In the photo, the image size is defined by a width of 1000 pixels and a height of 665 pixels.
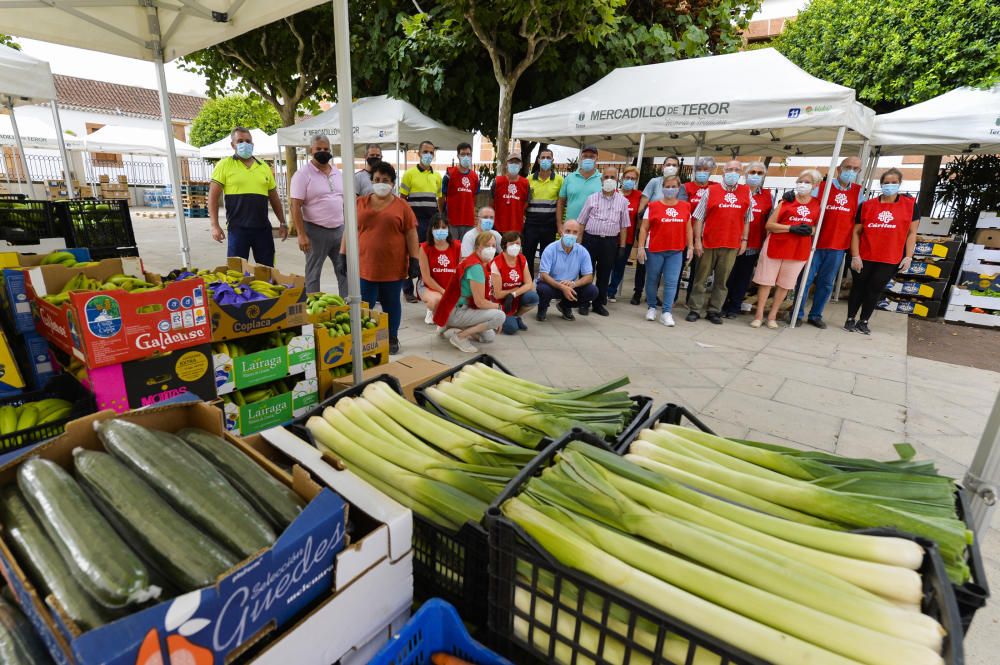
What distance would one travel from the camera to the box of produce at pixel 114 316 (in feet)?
7.67

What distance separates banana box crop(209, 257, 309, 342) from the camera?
312 centimetres

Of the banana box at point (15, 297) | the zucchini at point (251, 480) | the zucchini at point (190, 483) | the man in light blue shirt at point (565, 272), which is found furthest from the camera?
the man in light blue shirt at point (565, 272)

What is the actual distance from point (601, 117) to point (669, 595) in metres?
8.12

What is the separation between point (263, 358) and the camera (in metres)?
3.27

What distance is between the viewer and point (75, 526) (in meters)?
1.05

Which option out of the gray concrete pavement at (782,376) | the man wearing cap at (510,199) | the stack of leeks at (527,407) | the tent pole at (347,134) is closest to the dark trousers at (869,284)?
the gray concrete pavement at (782,376)

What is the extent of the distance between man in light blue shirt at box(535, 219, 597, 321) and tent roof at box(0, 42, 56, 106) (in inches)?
301

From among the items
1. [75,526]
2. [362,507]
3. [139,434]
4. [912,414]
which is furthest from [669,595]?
[912,414]

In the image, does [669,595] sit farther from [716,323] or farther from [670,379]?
[716,323]

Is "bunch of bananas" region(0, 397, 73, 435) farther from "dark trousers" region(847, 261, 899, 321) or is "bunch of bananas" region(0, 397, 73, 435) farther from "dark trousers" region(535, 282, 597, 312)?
"dark trousers" region(847, 261, 899, 321)

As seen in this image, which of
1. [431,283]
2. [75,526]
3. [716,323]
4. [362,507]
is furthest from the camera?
[716,323]

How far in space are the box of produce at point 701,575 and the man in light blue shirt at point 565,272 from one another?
5.40m

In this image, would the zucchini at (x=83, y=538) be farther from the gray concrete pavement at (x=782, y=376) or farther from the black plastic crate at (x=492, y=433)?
the gray concrete pavement at (x=782, y=376)

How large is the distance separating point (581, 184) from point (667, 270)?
1.94 meters
